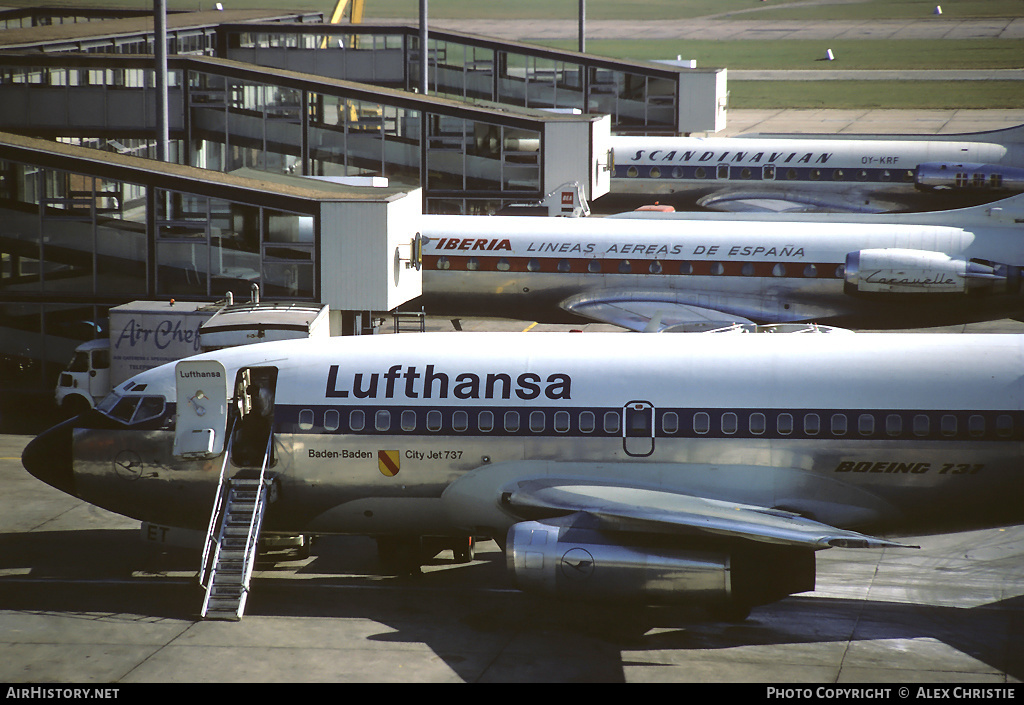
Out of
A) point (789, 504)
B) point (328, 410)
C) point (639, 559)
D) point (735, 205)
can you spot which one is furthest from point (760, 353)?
point (735, 205)

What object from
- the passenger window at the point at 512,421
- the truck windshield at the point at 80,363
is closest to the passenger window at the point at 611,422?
the passenger window at the point at 512,421

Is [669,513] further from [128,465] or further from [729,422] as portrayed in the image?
Result: [128,465]

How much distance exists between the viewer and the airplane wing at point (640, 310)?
3797 centimetres

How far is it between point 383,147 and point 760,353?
31.3 m

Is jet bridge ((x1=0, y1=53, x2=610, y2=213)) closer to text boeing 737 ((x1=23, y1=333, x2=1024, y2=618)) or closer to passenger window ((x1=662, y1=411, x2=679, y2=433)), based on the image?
text boeing 737 ((x1=23, y1=333, x2=1024, y2=618))

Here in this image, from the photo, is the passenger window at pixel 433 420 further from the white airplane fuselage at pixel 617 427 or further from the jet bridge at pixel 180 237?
the jet bridge at pixel 180 237

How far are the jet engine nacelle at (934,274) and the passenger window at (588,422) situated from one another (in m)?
17.7

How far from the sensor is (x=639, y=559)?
20359 mm

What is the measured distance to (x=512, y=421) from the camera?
22375 millimetres

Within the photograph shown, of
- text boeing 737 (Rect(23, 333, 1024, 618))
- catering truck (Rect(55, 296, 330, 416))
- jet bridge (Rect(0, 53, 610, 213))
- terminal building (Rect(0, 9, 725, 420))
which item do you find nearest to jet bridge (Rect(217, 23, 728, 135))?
terminal building (Rect(0, 9, 725, 420))

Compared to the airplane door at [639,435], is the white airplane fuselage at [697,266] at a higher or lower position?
higher

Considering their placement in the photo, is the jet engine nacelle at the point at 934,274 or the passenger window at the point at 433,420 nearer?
the passenger window at the point at 433,420
